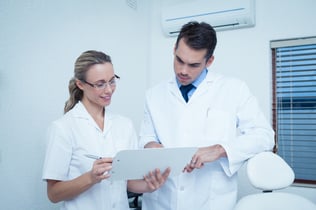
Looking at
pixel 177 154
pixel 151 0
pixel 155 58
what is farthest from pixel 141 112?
pixel 177 154

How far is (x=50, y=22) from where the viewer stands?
1595 millimetres

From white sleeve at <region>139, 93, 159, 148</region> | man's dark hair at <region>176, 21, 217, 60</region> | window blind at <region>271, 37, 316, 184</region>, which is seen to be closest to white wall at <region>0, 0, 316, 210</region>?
window blind at <region>271, 37, 316, 184</region>

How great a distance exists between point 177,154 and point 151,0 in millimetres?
2146

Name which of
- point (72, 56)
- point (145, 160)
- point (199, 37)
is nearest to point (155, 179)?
point (145, 160)

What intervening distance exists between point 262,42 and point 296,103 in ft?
1.90

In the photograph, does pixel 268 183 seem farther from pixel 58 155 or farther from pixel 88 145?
pixel 58 155

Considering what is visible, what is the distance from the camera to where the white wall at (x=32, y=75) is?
1334 millimetres

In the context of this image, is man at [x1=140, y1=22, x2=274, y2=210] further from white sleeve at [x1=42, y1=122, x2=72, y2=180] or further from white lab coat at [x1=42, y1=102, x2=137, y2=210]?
white sleeve at [x1=42, y1=122, x2=72, y2=180]

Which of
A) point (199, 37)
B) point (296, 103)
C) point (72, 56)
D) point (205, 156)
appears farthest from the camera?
point (296, 103)

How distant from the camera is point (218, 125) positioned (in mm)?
1392

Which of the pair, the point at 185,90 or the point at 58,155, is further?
the point at 185,90

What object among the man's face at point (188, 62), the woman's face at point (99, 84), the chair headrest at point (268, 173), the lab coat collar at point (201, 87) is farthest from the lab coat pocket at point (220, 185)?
the woman's face at point (99, 84)

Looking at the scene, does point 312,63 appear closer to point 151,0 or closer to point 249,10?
point 249,10

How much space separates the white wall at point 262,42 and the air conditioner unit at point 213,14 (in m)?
0.10
